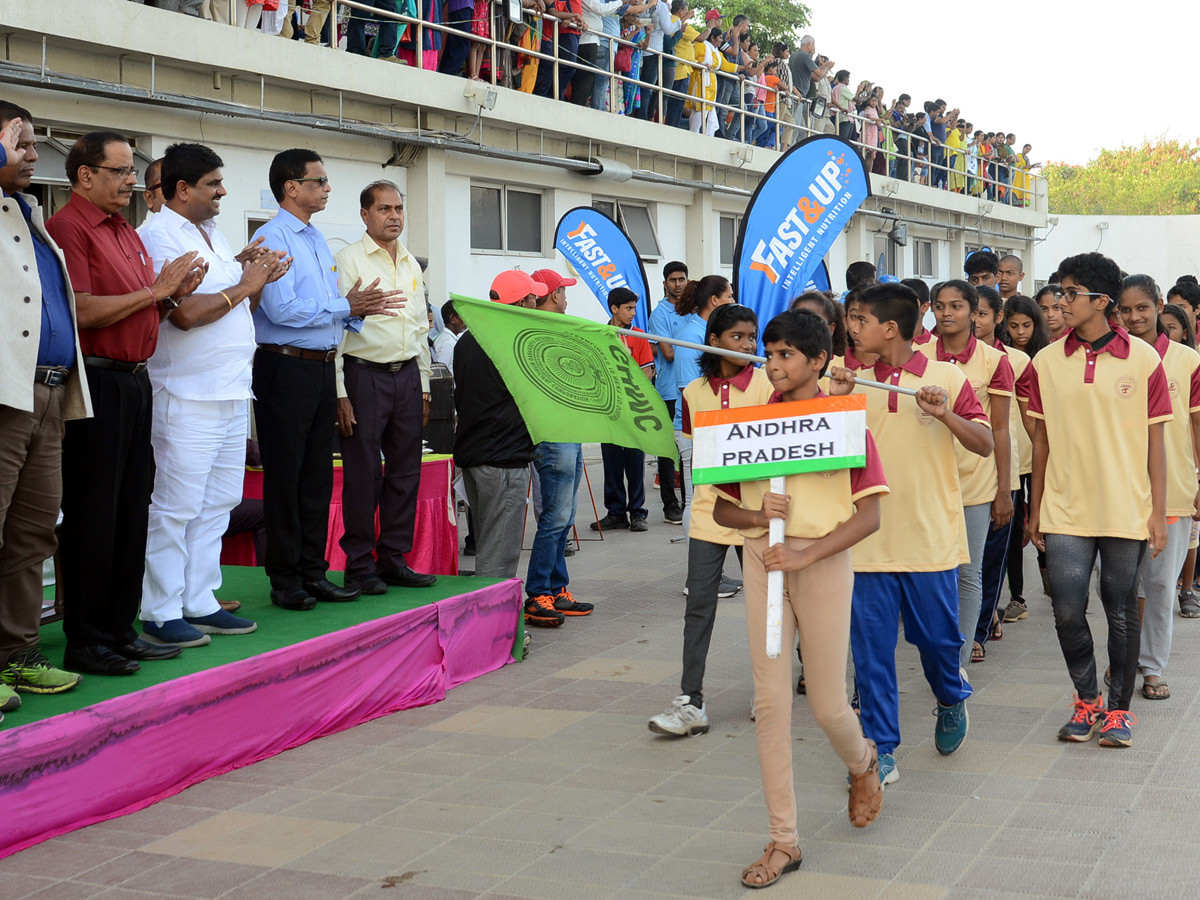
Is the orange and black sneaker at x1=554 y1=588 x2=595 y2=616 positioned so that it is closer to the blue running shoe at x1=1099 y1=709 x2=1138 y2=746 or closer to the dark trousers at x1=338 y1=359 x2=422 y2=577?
the dark trousers at x1=338 y1=359 x2=422 y2=577

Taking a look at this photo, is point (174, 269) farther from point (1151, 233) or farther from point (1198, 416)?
point (1151, 233)

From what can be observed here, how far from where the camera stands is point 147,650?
16.5ft

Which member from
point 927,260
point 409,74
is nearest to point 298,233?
point 409,74

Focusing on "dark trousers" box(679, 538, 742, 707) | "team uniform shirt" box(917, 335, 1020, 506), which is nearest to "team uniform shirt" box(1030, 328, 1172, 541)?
"team uniform shirt" box(917, 335, 1020, 506)

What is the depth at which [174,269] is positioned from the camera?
4.97 meters

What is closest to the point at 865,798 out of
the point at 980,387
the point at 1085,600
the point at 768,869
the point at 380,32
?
the point at 768,869

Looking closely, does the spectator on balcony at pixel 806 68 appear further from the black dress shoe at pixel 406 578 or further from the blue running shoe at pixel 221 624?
the blue running shoe at pixel 221 624

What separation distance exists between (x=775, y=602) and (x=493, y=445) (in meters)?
3.31

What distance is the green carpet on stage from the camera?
4.52 m

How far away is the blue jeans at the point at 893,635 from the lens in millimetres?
4590

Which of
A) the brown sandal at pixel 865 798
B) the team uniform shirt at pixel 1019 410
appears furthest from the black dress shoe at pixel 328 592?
the team uniform shirt at pixel 1019 410

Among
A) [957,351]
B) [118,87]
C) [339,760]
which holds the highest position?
[118,87]

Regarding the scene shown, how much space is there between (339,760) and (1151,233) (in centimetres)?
4366

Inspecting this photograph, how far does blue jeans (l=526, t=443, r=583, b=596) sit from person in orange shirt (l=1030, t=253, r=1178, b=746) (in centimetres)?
303
